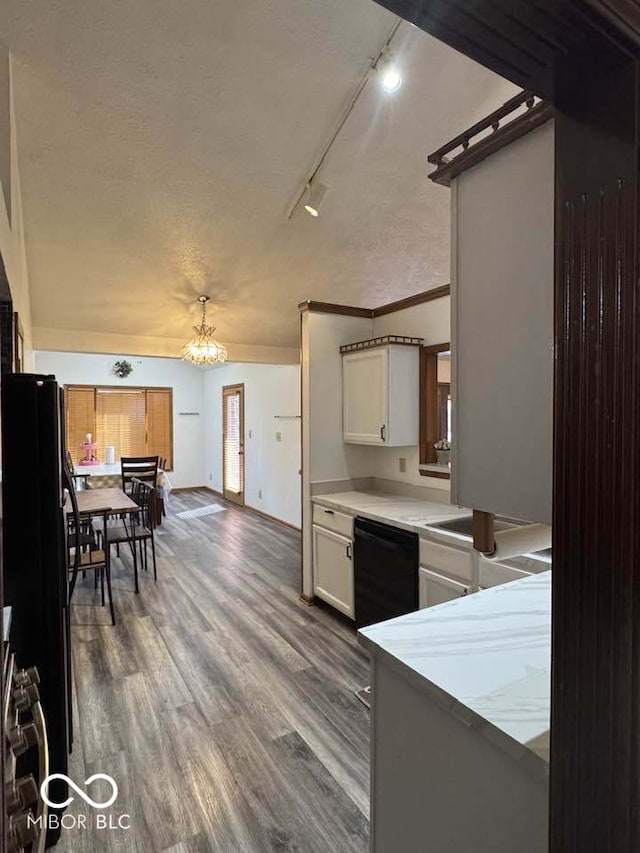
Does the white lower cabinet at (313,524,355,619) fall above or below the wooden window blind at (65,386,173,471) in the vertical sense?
below

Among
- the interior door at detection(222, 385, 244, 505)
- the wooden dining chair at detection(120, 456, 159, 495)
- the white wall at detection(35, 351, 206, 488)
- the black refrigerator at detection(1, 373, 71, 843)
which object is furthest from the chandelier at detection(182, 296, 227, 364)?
the white wall at detection(35, 351, 206, 488)

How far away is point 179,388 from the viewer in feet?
29.1

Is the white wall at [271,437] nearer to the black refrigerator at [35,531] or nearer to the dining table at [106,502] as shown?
the dining table at [106,502]

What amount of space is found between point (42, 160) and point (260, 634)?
3177 millimetres

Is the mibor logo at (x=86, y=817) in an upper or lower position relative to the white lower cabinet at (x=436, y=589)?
lower

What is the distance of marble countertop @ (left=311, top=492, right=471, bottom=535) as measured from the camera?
8.84 feet

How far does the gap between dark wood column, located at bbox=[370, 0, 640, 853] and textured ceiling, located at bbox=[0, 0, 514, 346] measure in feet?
6.01

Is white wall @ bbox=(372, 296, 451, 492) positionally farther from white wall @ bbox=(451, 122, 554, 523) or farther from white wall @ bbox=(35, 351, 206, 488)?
white wall @ bbox=(35, 351, 206, 488)

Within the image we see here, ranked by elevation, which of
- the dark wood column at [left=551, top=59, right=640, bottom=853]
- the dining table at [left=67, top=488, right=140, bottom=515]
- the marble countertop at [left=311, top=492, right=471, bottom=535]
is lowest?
the dining table at [left=67, top=488, right=140, bottom=515]

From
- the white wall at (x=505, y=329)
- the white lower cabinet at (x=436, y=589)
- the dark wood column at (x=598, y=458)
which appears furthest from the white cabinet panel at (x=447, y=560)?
the dark wood column at (x=598, y=458)

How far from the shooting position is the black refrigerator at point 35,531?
1.52 meters

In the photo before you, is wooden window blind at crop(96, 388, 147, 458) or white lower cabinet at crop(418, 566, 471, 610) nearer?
white lower cabinet at crop(418, 566, 471, 610)

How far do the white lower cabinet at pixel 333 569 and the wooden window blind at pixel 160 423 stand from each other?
5.91m

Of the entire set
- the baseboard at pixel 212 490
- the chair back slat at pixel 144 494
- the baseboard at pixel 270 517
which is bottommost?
the baseboard at pixel 270 517
